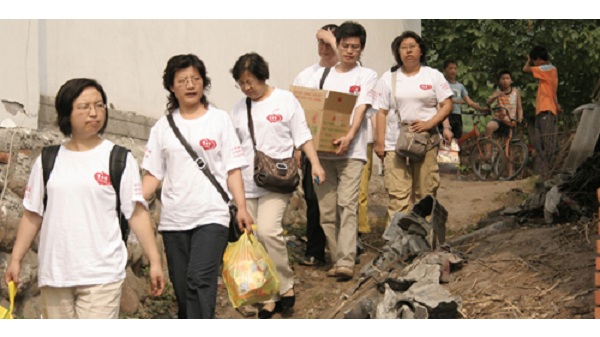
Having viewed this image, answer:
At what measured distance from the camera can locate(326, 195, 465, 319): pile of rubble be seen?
6.65 metres

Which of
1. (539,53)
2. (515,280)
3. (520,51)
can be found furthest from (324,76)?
(520,51)

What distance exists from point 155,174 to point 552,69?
27.5ft

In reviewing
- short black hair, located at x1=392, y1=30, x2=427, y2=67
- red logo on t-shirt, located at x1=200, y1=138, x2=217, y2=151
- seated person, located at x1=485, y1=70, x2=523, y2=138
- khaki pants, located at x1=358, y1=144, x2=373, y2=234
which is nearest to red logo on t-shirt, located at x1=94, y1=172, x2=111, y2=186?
red logo on t-shirt, located at x1=200, y1=138, x2=217, y2=151

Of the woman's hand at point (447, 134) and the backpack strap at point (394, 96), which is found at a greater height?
the backpack strap at point (394, 96)

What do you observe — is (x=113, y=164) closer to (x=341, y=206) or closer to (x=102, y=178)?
(x=102, y=178)

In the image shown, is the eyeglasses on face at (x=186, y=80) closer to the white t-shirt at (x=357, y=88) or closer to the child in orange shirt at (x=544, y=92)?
the white t-shirt at (x=357, y=88)

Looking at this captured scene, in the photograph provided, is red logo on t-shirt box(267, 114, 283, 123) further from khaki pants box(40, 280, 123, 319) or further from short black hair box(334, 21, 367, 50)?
khaki pants box(40, 280, 123, 319)

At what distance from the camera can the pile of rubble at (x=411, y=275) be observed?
6.65m

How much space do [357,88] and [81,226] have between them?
3.86 meters

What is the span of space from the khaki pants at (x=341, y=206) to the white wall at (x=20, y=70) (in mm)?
2400

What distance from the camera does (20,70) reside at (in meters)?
7.84

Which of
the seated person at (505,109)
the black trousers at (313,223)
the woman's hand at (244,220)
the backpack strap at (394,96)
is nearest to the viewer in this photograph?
the woman's hand at (244,220)

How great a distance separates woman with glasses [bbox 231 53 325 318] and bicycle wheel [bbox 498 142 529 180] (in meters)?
8.09

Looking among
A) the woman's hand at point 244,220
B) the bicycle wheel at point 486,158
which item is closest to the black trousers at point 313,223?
the woman's hand at point 244,220
